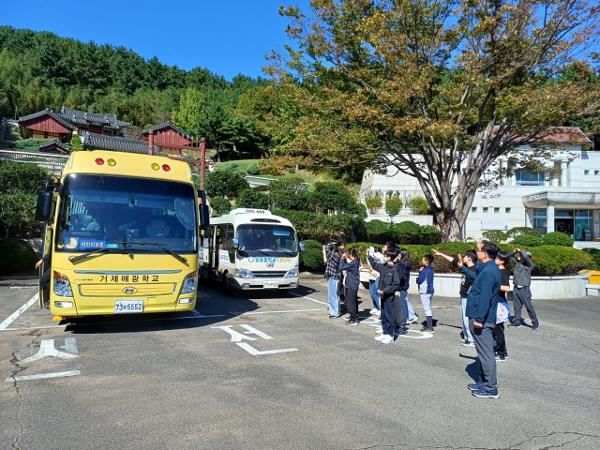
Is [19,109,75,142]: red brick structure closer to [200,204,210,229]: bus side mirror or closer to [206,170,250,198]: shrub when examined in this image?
[206,170,250,198]: shrub

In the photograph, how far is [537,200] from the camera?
36406 millimetres

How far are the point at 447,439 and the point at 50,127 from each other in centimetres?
6804

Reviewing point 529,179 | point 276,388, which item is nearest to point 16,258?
point 276,388

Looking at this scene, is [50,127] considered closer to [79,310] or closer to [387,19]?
[387,19]

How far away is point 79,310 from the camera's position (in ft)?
24.8

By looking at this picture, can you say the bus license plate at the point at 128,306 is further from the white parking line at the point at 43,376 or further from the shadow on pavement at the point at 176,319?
the white parking line at the point at 43,376

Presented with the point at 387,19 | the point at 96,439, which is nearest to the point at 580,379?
the point at 96,439

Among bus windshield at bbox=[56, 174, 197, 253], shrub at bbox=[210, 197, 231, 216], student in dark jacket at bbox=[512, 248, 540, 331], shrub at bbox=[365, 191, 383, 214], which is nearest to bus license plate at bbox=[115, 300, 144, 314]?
bus windshield at bbox=[56, 174, 197, 253]

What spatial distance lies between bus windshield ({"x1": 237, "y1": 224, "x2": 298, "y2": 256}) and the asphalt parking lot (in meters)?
3.88

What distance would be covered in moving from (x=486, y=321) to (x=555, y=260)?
1161cm

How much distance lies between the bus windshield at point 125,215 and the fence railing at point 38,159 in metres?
32.0

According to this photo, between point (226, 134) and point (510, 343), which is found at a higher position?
point (226, 134)

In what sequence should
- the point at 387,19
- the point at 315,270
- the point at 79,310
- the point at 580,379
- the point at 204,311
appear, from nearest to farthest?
the point at 580,379 → the point at 79,310 → the point at 204,311 → the point at 387,19 → the point at 315,270

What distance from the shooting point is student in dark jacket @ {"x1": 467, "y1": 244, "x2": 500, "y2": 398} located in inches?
208
